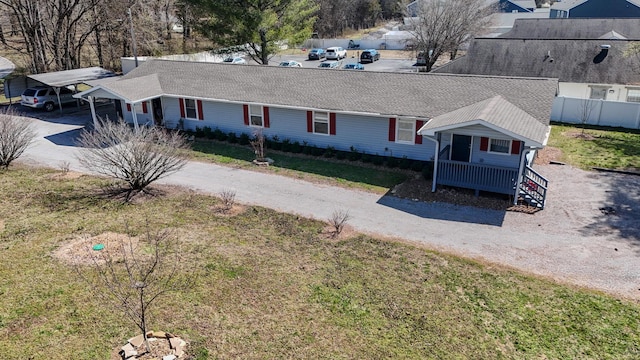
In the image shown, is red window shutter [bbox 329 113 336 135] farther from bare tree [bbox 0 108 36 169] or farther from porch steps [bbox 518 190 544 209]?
bare tree [bbox 0 108 36 169]

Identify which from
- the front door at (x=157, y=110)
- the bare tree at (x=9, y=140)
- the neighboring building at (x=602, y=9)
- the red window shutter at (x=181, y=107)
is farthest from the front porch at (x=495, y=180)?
the neighboring building at (x=602, y=9)

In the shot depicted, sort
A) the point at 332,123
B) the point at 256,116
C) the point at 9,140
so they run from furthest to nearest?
1. the point at 256,116
2. the point at 332,123
3. the point at 9,140

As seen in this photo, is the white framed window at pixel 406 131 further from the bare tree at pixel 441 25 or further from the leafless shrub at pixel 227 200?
the bare tree at pixel 441 25

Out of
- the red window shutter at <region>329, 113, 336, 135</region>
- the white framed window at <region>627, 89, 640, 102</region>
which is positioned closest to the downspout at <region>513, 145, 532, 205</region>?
the red window shutter at <region>329, 113, 336, 135</region>

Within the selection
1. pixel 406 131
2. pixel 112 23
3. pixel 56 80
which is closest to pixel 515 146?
pixel 406 131

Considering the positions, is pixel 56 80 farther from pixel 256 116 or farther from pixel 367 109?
pixel 367 109

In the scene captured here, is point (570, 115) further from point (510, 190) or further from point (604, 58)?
point (510, 190)
